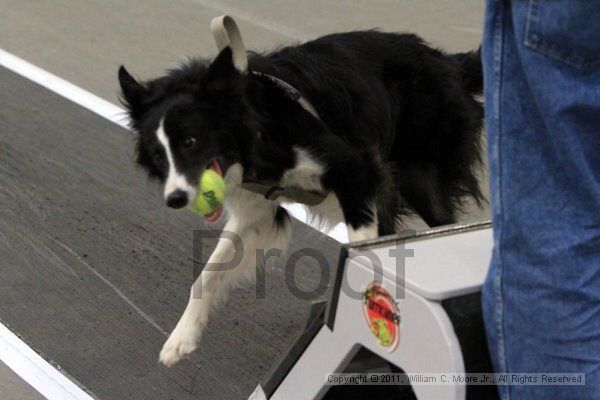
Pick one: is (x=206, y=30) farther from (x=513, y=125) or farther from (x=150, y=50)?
(x=513, y=125)

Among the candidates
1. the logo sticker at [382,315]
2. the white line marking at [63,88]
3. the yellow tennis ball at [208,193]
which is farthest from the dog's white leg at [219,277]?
the white line marking at [63,88]

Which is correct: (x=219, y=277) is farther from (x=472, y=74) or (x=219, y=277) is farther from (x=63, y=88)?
(x=63, y=88)

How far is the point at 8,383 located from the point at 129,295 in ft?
2.45

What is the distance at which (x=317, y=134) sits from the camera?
3.78 meters

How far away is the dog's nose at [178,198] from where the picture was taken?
3.53m

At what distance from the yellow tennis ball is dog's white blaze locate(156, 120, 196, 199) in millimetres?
43

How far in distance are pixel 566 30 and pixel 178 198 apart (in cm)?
202

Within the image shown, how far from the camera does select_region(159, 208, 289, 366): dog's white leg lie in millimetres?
3748

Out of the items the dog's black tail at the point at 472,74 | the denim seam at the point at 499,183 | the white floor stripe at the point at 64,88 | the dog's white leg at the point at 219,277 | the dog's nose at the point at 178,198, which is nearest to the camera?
the denim seam at the point at 499,183

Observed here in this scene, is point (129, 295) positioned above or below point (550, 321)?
below

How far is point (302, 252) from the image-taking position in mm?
4707

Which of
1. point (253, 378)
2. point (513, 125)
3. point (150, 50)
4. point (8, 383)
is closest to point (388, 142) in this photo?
point (253, 378)

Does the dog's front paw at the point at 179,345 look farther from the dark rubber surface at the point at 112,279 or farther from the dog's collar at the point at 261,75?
the dog's collar at the point at 261,75

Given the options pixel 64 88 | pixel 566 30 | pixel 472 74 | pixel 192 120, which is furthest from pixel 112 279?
pixel 566 30
